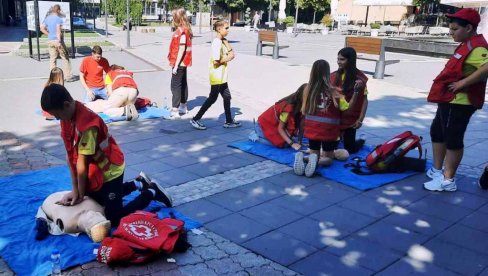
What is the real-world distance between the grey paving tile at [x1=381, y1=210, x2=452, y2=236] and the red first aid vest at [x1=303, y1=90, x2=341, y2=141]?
1394 mm

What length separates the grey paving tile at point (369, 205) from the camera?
4547 mm

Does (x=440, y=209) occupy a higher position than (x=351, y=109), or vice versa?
(x=351, y=109)

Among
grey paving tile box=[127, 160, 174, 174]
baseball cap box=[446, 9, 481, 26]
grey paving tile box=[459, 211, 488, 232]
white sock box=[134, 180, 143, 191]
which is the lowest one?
grey paving tile box=[127, 160, 174, 174]

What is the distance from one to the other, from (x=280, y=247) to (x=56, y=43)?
950 cm

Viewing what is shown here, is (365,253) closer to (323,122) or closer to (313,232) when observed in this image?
(313,232)

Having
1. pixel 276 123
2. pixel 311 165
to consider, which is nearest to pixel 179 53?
pixel 276 123

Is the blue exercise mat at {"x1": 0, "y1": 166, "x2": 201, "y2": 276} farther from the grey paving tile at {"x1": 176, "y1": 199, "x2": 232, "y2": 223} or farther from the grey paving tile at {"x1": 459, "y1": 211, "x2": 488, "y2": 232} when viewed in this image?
the grey paving tile at {"x1": 459, "y1": 211, "x2": 488, "y2": 232}

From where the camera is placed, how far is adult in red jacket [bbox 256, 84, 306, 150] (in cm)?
629

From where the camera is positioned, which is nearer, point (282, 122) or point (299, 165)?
point (299, 165)

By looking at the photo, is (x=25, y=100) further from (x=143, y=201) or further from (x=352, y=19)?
(x=352, y=19)

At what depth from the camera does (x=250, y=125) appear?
7.80 m

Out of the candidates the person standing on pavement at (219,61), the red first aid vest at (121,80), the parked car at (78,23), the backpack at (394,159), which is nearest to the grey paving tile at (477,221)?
the backpack at (394,159)

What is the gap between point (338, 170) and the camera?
5.68 meters

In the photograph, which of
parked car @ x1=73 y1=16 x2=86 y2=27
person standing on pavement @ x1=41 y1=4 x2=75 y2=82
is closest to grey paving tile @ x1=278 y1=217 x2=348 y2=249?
person standing on pavement @ x1=41 y1=4 x2=75 y2=82
